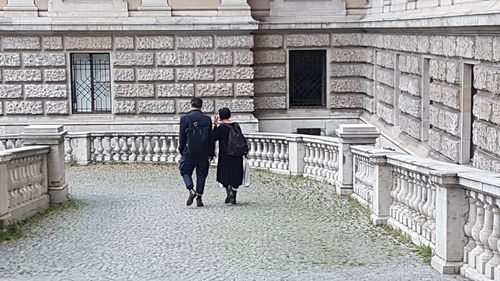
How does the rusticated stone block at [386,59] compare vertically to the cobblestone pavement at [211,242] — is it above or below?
above

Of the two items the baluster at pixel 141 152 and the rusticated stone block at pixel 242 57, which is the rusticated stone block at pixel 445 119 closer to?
the baluster at pixel 141 152

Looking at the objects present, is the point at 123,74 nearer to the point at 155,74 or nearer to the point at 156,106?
the point at 155,74

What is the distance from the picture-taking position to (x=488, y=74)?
13070 millimetres

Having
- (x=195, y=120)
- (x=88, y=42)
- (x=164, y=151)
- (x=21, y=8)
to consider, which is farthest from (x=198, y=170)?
(x=21, y=8)

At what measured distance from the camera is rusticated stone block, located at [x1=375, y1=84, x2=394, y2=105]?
2022 cm

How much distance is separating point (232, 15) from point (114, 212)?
10284 mm

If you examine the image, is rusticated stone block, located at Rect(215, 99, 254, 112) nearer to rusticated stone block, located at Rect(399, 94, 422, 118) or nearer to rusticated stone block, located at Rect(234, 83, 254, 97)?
rusticated stone block, located at Rect(234, 83, 254, 97)

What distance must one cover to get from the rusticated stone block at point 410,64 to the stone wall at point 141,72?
14.5 feet

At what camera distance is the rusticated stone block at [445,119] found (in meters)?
14.9

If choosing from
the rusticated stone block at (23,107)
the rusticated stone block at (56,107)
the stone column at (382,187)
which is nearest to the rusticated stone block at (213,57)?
the rusticated stone block at (56,107)

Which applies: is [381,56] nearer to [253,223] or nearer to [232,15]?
[232,15]

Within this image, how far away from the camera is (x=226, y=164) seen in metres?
13.0

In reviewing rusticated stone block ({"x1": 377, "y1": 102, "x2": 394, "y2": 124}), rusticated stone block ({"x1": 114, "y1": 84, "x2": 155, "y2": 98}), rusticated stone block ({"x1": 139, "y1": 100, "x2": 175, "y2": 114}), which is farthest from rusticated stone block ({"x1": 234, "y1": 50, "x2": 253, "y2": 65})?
rusticated stone block ({"x1": 377, "y1": 102, "x2": 394, "y2": 124})

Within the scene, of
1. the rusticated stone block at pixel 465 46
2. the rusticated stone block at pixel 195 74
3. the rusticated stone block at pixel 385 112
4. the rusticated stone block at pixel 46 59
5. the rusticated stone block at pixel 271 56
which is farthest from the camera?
the rusticated stone block at pixel 271 56
